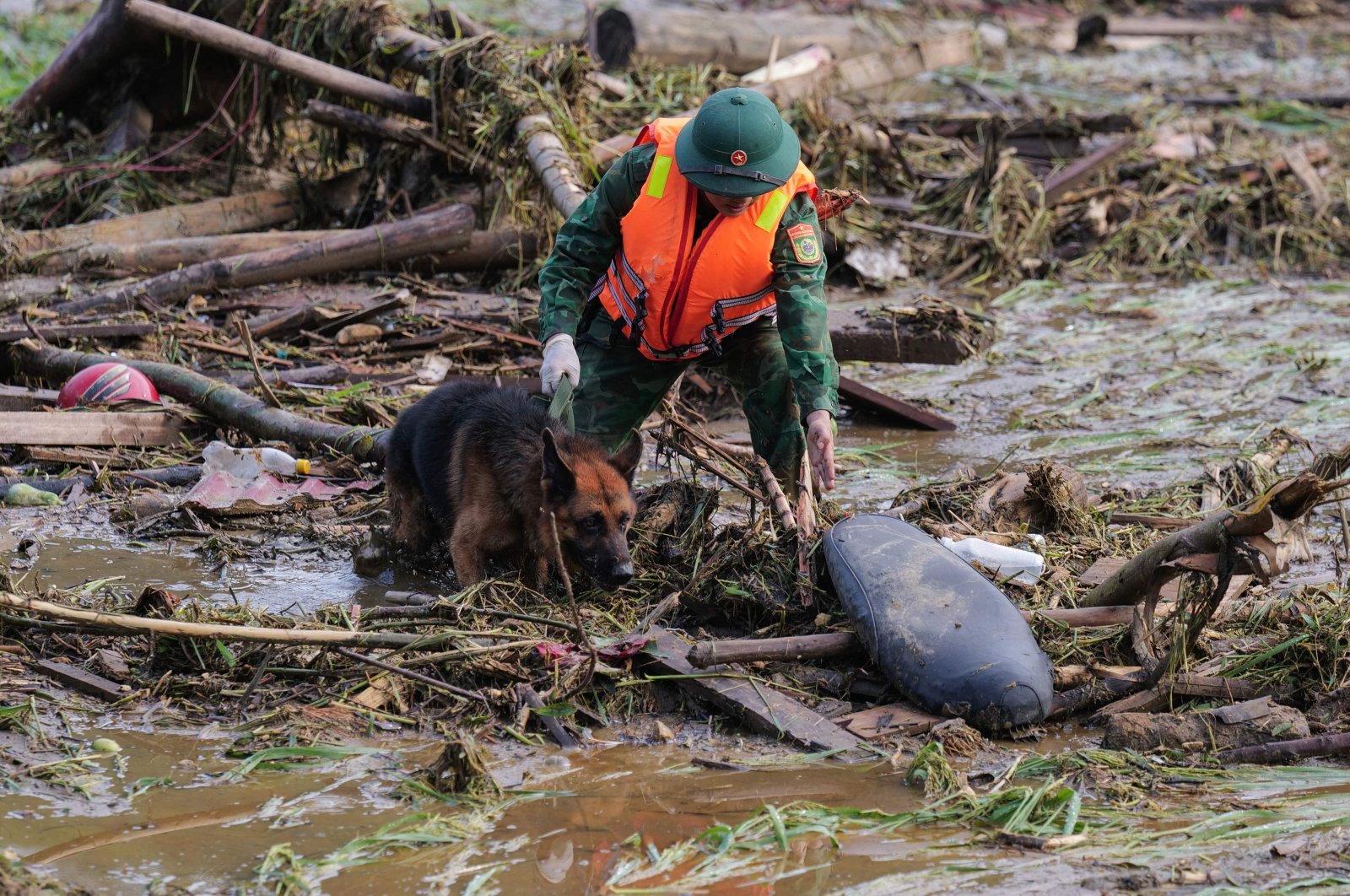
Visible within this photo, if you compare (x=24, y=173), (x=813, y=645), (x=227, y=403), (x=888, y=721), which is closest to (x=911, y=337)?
(x=813, y=645)

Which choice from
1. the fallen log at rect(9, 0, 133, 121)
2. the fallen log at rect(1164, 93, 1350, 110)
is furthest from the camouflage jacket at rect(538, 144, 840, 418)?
the fallen log at rect(1164, 93, 1350, 110)

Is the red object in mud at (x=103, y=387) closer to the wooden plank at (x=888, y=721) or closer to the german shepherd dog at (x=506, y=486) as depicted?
the german shepherd dog at (x=506, y=486)

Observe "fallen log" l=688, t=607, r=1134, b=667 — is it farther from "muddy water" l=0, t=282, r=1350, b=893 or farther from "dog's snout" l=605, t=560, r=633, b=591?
"dog's snout" l=605, t=560, r=633, b=591

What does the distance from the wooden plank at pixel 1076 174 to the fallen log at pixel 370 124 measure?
559 centimetres

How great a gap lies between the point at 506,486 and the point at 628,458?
53cm

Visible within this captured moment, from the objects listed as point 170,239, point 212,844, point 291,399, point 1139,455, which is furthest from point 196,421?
point 1139,455

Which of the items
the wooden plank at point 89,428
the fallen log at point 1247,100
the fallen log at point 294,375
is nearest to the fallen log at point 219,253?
the fallen log at point 294,375

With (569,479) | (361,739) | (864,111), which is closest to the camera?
(361,739)

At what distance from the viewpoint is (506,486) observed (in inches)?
223

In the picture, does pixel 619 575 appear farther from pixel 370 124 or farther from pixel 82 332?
pixel 370 124

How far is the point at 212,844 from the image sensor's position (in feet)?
12.1

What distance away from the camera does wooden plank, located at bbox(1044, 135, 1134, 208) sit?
12.2 m

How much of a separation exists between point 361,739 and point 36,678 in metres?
1.23

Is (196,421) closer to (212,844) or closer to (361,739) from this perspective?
(361,739)
